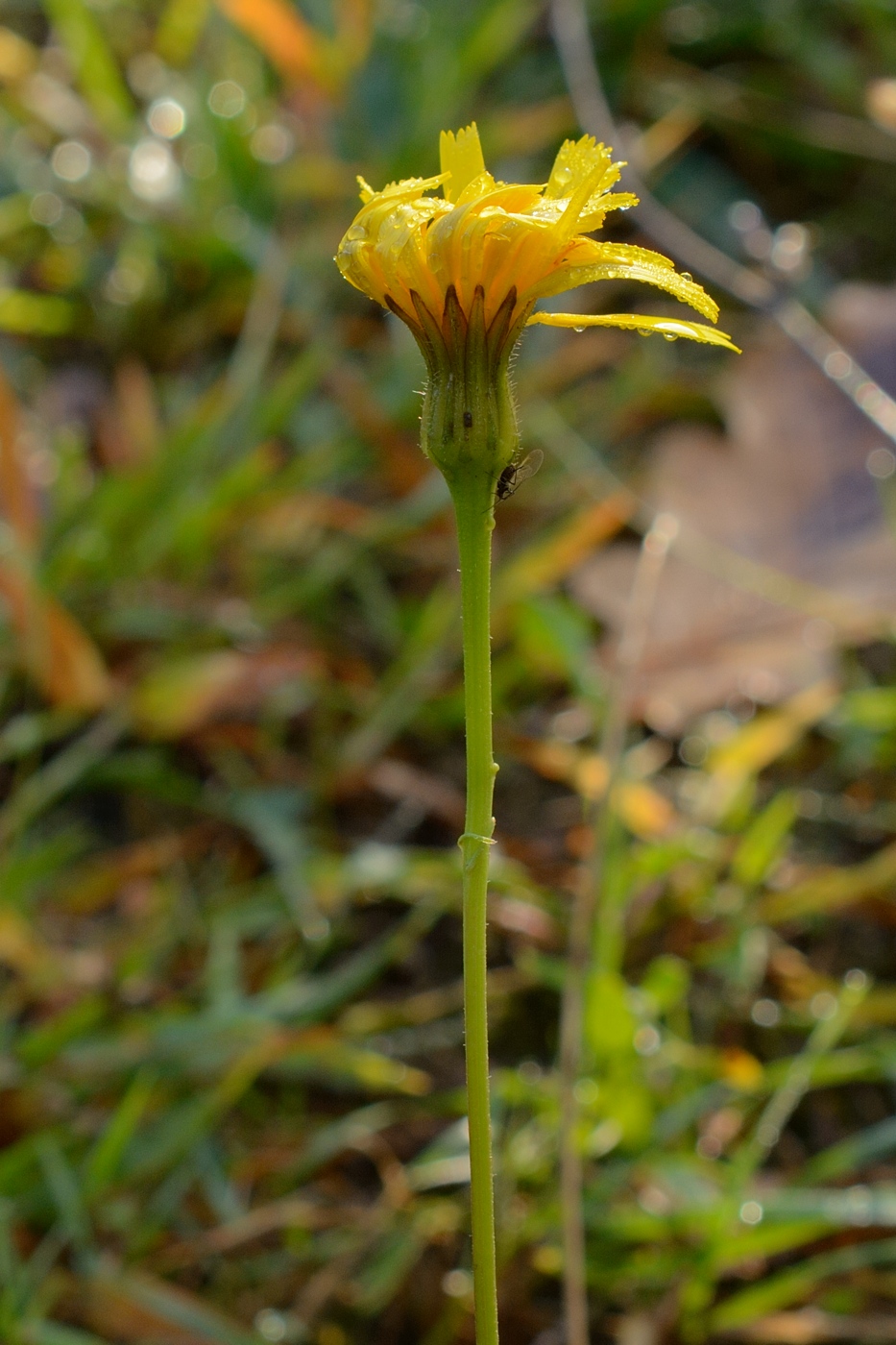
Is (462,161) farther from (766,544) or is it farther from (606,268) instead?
(766,544)

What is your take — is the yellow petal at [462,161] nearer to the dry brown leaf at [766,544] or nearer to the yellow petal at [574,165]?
the yellow petal at [574,165]

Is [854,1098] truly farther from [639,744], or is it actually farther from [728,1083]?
[639,744]

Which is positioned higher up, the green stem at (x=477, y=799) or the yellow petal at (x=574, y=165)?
the yellow petal at (x=574, y=165)

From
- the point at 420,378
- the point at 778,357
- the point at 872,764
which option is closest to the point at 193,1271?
the point at 872,764

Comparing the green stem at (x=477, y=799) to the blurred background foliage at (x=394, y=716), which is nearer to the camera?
the green stem at (x=477, y=799)

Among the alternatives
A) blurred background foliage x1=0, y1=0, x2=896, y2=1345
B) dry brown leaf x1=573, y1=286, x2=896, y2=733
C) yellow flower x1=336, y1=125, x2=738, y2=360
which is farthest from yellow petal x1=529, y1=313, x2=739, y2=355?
dry brown leaf x1=573, y1=286, x2=896, y2=733

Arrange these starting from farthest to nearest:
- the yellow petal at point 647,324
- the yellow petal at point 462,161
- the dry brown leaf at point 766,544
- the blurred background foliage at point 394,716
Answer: the dry brown leaf at point 766,544 < the blurred background foliage at point 394,716 < the yellow petal at point 462,161 < the yellow petal at point 647,324

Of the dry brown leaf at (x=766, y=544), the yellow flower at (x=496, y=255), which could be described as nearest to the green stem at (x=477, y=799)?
the yellow flower at (x=496, y=255)

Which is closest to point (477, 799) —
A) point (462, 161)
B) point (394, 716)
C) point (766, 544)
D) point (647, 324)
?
point (647, 324)
